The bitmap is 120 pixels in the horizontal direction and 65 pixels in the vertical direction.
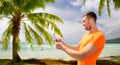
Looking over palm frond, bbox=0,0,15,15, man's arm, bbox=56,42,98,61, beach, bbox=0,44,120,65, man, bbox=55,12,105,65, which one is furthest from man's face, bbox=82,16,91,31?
beach, bbox=0,44,120,65

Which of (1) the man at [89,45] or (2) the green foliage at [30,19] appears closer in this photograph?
(1) the man at [89,45]

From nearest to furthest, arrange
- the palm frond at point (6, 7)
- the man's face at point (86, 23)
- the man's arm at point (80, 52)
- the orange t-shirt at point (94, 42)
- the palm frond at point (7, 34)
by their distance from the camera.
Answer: the man's arm at point (80, 52) → the orange t-shirt at point (94, 42) → the man's face at point (86, 23) → the palm frond at point (6, 7) → the palm frond at point (7, 34)

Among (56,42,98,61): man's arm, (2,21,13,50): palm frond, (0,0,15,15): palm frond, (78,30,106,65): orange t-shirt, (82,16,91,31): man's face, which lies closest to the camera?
(56,42,98,61): man's arm

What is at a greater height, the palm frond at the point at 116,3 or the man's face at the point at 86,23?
the palm frond at the point at 116,3

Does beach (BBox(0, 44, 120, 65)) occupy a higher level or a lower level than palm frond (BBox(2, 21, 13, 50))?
lower

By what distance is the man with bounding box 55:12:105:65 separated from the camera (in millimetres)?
4062

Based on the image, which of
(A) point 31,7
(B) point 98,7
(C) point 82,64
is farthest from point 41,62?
(C) point 82,64

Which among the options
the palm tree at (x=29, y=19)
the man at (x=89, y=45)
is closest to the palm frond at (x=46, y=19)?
the palm tree at (x=29, y=19)

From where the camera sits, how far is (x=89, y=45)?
Answer: 4.12m

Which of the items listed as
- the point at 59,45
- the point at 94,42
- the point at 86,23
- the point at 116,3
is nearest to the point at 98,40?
the point at 94,42

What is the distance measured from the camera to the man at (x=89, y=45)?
160 inches

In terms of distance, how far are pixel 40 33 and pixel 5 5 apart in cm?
282

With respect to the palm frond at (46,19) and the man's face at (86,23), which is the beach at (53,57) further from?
the man's face at (86,23)

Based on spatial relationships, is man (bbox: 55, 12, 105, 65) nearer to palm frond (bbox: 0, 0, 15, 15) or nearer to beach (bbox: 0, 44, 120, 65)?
palm frond (bbox: 0, 0, 15, 15)
